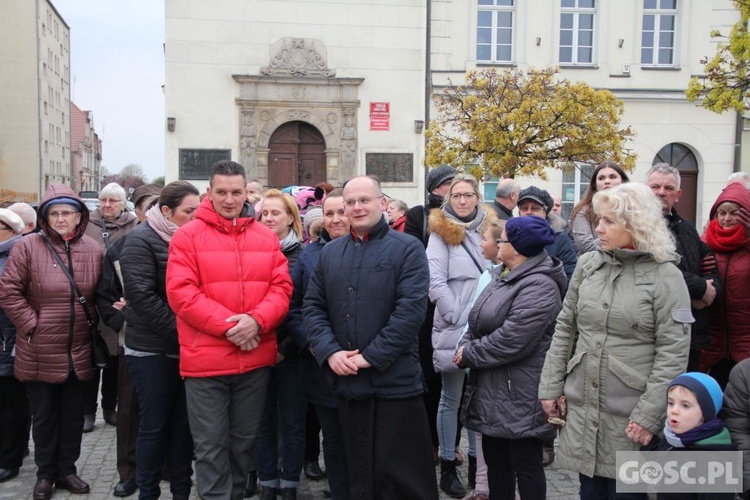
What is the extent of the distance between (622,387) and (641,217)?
2.76 feet

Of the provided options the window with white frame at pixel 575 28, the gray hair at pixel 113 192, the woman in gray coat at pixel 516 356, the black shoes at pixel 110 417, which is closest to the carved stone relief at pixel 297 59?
the window with white frame at pixel 575 28

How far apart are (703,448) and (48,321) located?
4179 millimetres

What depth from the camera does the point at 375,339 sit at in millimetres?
3658

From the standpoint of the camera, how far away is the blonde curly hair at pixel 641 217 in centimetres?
325

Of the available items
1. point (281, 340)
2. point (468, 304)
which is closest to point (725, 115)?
point (468, 304)

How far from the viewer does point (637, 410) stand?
10.6ft

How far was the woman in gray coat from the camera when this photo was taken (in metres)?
3.74

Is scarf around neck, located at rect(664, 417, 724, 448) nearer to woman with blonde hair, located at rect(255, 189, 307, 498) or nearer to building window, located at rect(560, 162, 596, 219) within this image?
woman with blonde hair, located at rect(255, 189, 307, 498)

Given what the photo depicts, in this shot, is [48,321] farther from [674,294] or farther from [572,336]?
[674,294]

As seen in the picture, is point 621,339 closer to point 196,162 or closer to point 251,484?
point 251,484

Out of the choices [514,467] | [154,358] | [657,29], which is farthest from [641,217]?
[657,29]

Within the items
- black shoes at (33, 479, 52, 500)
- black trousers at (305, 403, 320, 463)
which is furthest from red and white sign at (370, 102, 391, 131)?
black shoes at (33, 479, 52, 500)

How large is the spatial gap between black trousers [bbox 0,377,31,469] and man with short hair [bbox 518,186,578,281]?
4.26 meters

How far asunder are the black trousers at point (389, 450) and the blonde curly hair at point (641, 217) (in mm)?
1490
